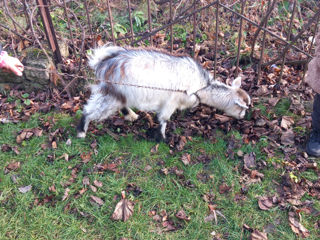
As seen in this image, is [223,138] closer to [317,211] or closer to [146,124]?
[146,124]

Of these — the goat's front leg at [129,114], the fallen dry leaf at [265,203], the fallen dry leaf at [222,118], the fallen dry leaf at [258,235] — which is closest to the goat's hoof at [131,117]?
the goat's front leg at [129,114]

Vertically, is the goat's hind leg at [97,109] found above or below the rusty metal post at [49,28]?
below

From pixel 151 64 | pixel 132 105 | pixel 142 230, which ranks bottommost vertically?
pixel 142 230

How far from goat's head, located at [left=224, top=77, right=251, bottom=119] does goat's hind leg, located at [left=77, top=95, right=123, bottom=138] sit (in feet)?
4.77

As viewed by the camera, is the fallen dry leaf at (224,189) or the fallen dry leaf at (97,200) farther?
the fallen dry leaf at (224,189)

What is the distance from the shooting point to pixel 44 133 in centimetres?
400

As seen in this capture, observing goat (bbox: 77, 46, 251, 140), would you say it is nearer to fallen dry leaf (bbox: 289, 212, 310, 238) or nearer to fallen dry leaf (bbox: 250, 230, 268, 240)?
fallen dry leaf (bbox: 289, 212, 310, 238)

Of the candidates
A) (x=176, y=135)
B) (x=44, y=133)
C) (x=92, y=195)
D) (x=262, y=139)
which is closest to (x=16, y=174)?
(x=44, y=133)

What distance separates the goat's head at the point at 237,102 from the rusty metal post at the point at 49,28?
269 cm

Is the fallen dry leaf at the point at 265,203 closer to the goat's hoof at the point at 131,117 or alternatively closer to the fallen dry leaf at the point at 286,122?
the fallen dry leaf at the point at 286,122

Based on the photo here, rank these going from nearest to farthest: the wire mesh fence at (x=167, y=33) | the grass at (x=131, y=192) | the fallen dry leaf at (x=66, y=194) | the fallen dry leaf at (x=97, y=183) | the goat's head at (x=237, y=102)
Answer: the grass at (x=131, y=192), the fallen dry leaf at (x=66, y=194), the fallen dry leaf at (x=97, y=183), the goat's head at (x=237, y=102), the wire mesh fence at (x=167, y=33)

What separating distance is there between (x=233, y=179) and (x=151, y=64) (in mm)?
1649

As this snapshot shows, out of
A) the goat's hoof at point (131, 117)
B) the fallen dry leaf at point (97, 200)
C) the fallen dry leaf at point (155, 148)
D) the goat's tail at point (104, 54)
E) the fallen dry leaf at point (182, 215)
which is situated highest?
the goat's tail at point (104, 54)

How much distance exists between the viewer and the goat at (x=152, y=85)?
348 centimetres
